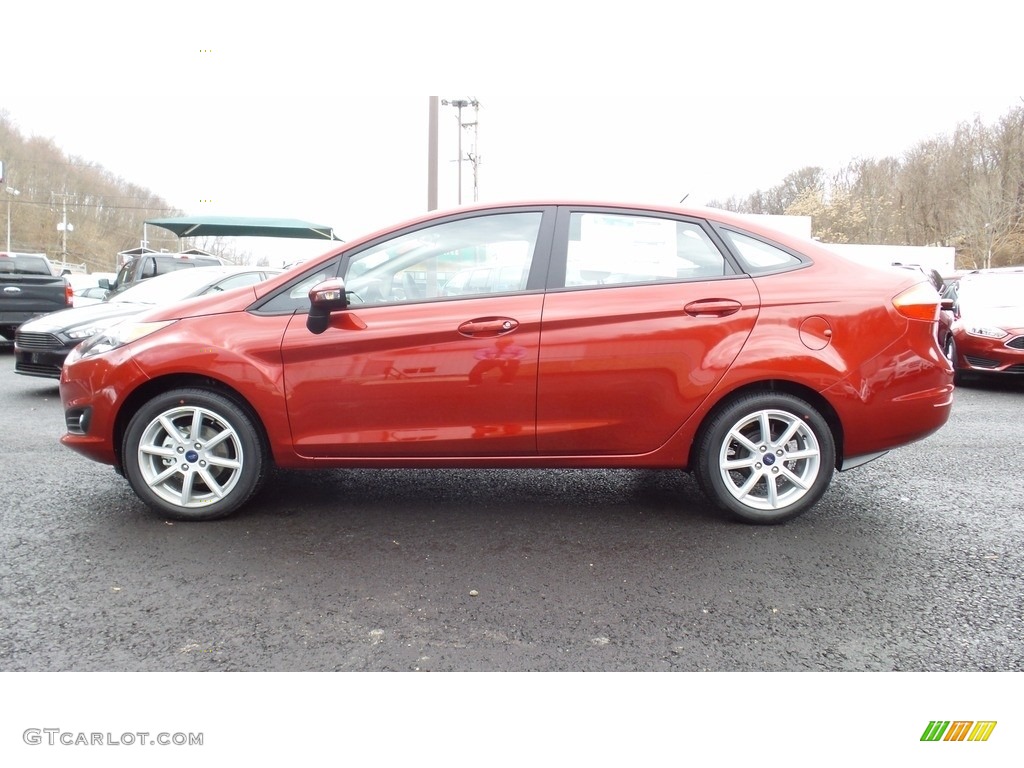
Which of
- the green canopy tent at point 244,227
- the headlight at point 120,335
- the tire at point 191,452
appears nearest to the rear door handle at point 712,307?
the tire at point 191,452

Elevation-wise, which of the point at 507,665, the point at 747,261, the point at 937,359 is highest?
the point at 747,261

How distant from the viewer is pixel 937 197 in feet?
151

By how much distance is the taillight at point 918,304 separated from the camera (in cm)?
362

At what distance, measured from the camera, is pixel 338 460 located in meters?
3.70

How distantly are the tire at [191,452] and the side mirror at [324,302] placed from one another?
1.96 ft

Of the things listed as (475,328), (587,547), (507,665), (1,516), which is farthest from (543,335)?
(1,516)

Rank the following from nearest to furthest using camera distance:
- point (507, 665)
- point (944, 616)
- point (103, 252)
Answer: point (507, 665), point (944, 616), point (103, 252)

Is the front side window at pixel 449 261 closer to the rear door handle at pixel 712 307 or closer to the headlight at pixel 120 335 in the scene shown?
the rear door handle at pixel 712 307

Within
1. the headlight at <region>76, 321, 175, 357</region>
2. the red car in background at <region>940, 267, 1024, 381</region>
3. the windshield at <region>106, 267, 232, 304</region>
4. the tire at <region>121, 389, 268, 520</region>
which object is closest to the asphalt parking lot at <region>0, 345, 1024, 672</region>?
the tire at <region>121, 389, 268, 520</region>

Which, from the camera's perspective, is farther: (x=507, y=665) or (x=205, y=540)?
(x=205, y=540)

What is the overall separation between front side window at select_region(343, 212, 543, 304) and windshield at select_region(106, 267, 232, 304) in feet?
15.2

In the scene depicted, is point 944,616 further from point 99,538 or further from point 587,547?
point 99,538

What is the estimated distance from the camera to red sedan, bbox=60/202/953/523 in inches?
140

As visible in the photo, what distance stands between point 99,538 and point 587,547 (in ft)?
7.64
